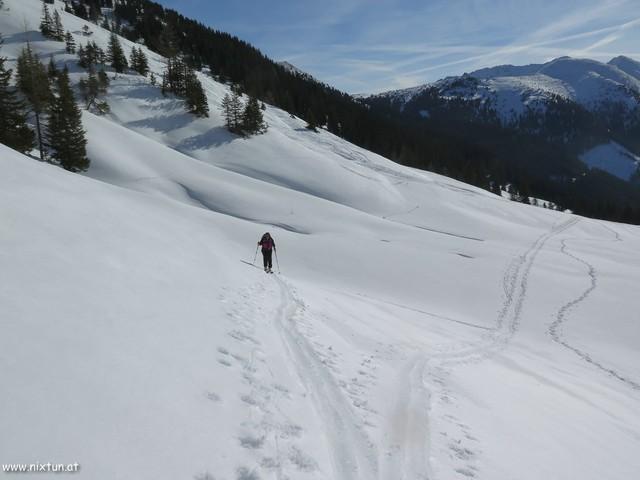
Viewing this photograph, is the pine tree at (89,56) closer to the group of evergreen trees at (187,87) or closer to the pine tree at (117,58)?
the pine tree at (117,58)

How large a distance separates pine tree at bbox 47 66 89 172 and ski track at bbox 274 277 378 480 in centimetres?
3360

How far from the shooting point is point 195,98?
190 feet

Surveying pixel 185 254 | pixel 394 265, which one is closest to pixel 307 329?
pixel 185 254

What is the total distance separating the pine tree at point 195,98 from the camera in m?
57.8

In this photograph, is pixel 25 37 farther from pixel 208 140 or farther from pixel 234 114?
pixel 234 114

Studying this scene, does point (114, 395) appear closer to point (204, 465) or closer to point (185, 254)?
point (204, 465)

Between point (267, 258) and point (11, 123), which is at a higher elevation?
point (11, 123)

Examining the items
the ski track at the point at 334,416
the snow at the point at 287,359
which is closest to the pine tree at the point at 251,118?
the snow at the point at 287,359

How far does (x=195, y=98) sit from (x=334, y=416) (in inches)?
2399

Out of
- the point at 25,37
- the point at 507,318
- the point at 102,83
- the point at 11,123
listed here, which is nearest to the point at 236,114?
the point at 102,83

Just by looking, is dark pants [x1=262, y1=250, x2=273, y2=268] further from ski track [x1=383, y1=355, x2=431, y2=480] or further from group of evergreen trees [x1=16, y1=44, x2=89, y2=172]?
group of evergreen trees [x1=16, y1=44, x2=89, y2=172]

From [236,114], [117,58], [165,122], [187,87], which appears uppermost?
[117,58]

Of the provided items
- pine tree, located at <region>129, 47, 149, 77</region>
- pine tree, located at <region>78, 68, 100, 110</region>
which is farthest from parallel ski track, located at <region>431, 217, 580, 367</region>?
pine tree, located at <region>129, 47, 149, 77</region>

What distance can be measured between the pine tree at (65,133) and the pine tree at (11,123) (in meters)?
2.90
